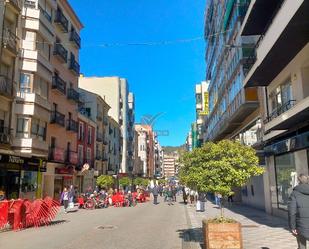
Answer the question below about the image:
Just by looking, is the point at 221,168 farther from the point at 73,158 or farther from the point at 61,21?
the point at 73,158

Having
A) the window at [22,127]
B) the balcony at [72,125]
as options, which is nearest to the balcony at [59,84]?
the balcony at [72,125]

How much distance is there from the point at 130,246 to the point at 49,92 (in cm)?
2562

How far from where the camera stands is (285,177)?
19328 millimetres

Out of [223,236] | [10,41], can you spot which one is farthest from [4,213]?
[10,41]

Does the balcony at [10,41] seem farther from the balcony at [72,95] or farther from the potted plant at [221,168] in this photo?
the potted plant at [221,168]

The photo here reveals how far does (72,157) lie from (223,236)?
110ft

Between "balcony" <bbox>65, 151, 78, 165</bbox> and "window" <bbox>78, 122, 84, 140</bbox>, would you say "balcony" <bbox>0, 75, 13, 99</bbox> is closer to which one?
"balcony" <bbox>65, 151, 78, 165</bbox>

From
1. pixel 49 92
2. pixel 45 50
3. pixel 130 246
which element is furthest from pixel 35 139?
pixel 130 246

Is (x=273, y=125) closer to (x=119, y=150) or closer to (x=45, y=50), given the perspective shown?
(x=45, y=50)

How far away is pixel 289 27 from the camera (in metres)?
13.1

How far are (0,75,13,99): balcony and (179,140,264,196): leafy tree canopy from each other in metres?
18.6

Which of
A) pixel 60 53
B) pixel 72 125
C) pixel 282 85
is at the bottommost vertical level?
pixel 282 85

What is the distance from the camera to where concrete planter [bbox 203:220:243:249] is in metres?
9.51

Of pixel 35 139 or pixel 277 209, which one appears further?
pixel 35 139
